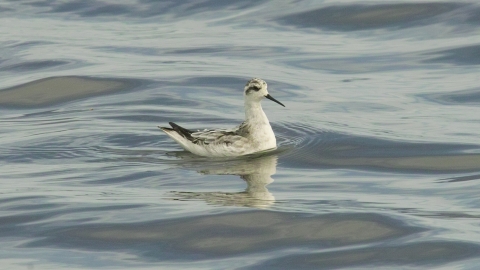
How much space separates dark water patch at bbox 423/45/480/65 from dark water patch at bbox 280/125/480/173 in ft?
22.6

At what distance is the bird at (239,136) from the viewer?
53.1ft

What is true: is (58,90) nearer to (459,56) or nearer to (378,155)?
(378,155)

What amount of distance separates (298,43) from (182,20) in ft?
13.8

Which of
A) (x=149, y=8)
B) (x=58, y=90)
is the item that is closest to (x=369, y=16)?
(x=149, y=8)

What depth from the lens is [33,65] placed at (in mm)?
23641

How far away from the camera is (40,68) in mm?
23391

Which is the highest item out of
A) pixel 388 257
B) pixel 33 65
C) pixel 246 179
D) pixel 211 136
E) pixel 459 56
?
pixel 33 65

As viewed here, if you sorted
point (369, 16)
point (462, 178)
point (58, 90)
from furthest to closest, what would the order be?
point (369, 16) → point (58, 90) → point (462, 178)

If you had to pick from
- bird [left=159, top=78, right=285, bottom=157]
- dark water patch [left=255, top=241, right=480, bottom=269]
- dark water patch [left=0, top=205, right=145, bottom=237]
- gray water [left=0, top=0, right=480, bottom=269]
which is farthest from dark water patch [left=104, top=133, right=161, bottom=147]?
dark water patch [left=255, top=241, right=480, bottom=269]

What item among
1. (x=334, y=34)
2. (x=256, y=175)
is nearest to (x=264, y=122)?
(x=256, y=175)

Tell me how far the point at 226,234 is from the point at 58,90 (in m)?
9.84

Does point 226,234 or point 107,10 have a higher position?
point 107,10

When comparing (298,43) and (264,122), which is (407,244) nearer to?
(264,122)

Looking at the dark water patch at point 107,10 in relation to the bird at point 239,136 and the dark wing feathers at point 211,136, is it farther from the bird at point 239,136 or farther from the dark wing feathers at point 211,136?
the dark wing feathers at point 211,136
